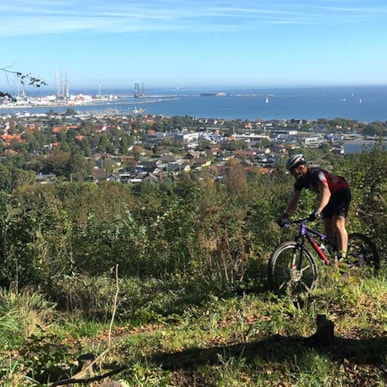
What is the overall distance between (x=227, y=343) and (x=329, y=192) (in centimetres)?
235

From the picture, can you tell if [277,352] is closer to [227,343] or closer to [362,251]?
[227,343]

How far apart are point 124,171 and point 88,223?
31.2 metres

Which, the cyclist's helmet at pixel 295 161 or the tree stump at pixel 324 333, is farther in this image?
the cyclist's helmet at pixel 295 161

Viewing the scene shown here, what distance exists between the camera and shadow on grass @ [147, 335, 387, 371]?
3361 millimetres

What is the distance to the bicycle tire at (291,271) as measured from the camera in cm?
532

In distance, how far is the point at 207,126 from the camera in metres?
82.0

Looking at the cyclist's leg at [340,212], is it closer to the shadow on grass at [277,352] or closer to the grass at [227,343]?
the grass at [227,343]

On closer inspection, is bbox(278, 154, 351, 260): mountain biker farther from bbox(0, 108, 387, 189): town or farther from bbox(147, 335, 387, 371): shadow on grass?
bbox(0, 108, 387, 189): town

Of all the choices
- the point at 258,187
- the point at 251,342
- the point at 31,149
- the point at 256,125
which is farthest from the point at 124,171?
the point at 256,125

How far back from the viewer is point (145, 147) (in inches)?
2275

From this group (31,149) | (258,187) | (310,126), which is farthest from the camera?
(310,126)

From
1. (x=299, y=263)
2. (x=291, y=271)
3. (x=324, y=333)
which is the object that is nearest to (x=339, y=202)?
(x=299, y=263)

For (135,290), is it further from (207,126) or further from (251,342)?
(207,126)

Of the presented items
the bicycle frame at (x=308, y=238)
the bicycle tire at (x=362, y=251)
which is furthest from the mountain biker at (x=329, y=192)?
the bicycle tire at (x=362, y=251)
